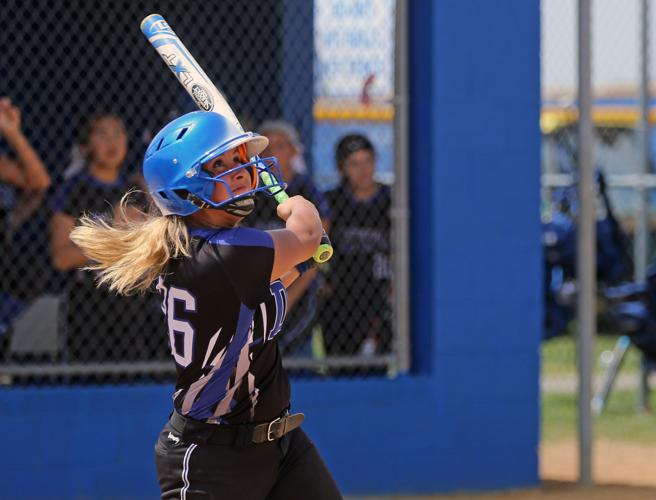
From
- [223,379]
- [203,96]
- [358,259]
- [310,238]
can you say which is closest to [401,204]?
[358,259]

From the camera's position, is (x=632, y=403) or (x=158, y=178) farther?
(x=632, y=403)

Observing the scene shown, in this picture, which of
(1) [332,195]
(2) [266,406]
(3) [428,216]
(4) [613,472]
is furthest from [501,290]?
(2) [266,406]

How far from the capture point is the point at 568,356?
1183 cm

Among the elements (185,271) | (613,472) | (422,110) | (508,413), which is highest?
(422,110)

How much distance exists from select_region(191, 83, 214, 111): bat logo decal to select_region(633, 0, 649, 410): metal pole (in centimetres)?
584

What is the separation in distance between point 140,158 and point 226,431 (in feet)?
11.9

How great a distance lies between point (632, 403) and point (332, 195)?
4205 mm

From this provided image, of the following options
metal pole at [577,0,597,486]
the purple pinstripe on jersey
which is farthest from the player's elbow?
metal pole at [577,0,597,486]

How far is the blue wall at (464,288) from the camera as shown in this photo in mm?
6426

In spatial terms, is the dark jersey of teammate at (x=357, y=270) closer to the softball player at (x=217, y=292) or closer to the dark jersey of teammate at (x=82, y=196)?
the dark jersey of teammate at (x=82, y=196)

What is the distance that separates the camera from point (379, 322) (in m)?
6.68

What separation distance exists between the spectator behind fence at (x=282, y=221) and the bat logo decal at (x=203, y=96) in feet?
7.92

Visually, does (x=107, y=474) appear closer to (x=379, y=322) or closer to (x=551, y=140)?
(x=379, y=322)

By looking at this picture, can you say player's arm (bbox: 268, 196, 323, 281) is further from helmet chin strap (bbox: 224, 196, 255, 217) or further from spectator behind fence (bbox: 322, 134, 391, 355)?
spectator behind fence (bbox: 322, 134, 391, 355)
